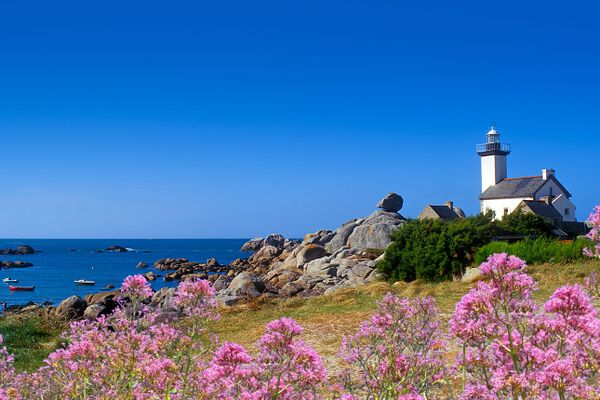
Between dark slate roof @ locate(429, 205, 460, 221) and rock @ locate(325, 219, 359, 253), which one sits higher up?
dark slate roof @ locate(429, 205, 460, 221)

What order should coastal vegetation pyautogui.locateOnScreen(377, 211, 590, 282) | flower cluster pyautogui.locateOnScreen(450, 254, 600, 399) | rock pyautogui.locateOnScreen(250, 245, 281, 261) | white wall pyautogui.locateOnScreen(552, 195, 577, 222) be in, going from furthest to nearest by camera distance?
rock pyautogui.locateOnScreen(250, 245, 281, 261) → white wall pyautogui.locateOnScreen(552, 195, 577, 222) → coastal vegetation pyautogui.locateOnScreen(377, 211, 590, 282) → flower cluster pyautogui.locateOnScreen(450, 254, 600, 399)

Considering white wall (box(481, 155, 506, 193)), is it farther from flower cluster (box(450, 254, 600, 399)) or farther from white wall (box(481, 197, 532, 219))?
flower cluster (box(450, 254, 600, 399))

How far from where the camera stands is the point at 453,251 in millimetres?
26750

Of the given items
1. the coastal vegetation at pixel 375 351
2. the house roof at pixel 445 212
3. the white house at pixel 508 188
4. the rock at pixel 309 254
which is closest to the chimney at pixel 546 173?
the white house at pixel 508 188

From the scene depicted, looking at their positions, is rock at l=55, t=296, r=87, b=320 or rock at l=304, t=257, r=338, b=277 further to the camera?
rock at l=304, t=257, r=338, b=277

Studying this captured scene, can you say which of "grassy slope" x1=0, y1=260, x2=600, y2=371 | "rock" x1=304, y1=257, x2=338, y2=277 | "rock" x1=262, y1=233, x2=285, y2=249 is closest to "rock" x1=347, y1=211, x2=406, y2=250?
"rock" x1=304, y1=257, x2=338, y2=277

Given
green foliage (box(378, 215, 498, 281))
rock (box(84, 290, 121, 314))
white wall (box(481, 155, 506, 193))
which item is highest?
white wall (box(481, 155, 506, 193))

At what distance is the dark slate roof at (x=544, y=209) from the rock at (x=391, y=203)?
38.0 feet

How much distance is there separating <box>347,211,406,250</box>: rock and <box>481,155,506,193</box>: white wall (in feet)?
74.2

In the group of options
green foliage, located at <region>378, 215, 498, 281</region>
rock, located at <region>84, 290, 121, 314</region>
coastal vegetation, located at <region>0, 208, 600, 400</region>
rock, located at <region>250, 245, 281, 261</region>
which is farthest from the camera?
rock, located at <region>250, 245, 281, 261</region>

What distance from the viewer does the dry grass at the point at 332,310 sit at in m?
13.5

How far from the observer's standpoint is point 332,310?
693 inches

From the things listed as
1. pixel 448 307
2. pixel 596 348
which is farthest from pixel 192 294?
pixel 448 307

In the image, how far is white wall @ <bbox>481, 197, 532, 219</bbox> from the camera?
205 ft
